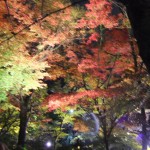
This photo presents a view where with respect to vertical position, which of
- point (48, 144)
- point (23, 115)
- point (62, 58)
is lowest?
point (48, 144)

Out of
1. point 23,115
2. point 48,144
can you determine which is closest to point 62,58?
point 23,115

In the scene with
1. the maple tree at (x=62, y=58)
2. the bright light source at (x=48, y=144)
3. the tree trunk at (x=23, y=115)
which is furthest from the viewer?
the bright light source at (x=48, y=144)

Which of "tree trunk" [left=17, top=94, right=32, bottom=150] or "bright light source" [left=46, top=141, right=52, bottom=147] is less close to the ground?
"tree trunk" [left=17, top=94, right=32, bottom=150]

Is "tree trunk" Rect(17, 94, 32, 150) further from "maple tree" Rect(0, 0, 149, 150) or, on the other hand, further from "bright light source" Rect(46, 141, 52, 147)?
"bright light source" Rect(46, 141, 52, 147)

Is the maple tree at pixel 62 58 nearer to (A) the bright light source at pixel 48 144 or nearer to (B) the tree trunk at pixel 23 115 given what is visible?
(B) the tree trunk at pixel 23 115

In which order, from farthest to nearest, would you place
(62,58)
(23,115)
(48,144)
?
(48,144), (62,58), (23,115)

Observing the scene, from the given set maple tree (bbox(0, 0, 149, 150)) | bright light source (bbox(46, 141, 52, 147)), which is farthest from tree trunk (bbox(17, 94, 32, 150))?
bright light source (bbox(46, 141, 52, 147))

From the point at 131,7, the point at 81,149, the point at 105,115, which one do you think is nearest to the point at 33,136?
the point at 81,149

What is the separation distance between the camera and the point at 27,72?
8828 mm

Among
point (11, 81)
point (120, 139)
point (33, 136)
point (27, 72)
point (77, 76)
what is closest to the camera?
point (11, 81)

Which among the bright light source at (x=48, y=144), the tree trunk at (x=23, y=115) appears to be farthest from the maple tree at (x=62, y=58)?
the bright light source at (x=48, y=144)

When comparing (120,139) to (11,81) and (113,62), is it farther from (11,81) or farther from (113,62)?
(11,81)

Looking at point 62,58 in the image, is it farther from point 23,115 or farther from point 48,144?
point 48,144

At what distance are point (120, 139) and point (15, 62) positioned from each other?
1128 centimetres
